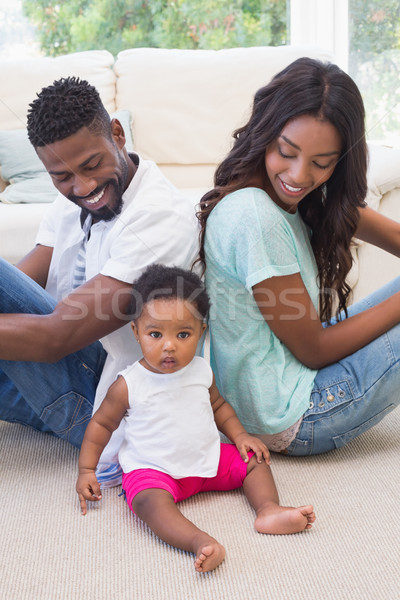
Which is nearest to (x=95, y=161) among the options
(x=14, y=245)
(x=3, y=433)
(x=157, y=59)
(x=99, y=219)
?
(x=99, y=219)

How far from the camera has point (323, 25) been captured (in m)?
3.52

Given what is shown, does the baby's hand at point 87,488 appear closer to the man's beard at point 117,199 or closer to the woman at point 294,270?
the woman at point 294,270

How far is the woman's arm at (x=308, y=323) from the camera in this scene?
1.27m

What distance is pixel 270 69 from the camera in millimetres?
2764

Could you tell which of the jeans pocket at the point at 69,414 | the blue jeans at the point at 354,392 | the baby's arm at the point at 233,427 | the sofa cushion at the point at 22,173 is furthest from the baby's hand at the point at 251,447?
the sofa cushion at the point at 22,173

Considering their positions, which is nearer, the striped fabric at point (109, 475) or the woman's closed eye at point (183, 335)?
the woman's closed eye at point (183, 335)

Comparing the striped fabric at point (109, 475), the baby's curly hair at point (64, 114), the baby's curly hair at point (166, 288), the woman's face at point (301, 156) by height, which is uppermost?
the baby's curly hair at point (64, 114)

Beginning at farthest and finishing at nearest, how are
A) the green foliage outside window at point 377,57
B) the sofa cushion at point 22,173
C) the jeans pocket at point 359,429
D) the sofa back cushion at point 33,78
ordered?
the green foliage outside window at point 377,57
the sofa back cushion at point 33,78
the sofa cushion at point 22,173
the jeans pocket at point 359,429

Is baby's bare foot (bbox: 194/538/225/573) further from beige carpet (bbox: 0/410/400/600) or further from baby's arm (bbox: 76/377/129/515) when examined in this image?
baby's arm (bbox: 76/377/129/515)

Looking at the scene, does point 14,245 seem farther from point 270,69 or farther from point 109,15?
point 109,15

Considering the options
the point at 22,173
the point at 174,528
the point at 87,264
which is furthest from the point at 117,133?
the point at 22,173

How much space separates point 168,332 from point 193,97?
1762 millimetres

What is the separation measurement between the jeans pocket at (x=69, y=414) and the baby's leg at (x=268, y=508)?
38 cm

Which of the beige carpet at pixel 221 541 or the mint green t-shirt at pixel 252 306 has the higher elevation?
the mint green t-shirt at pixel 252 306
